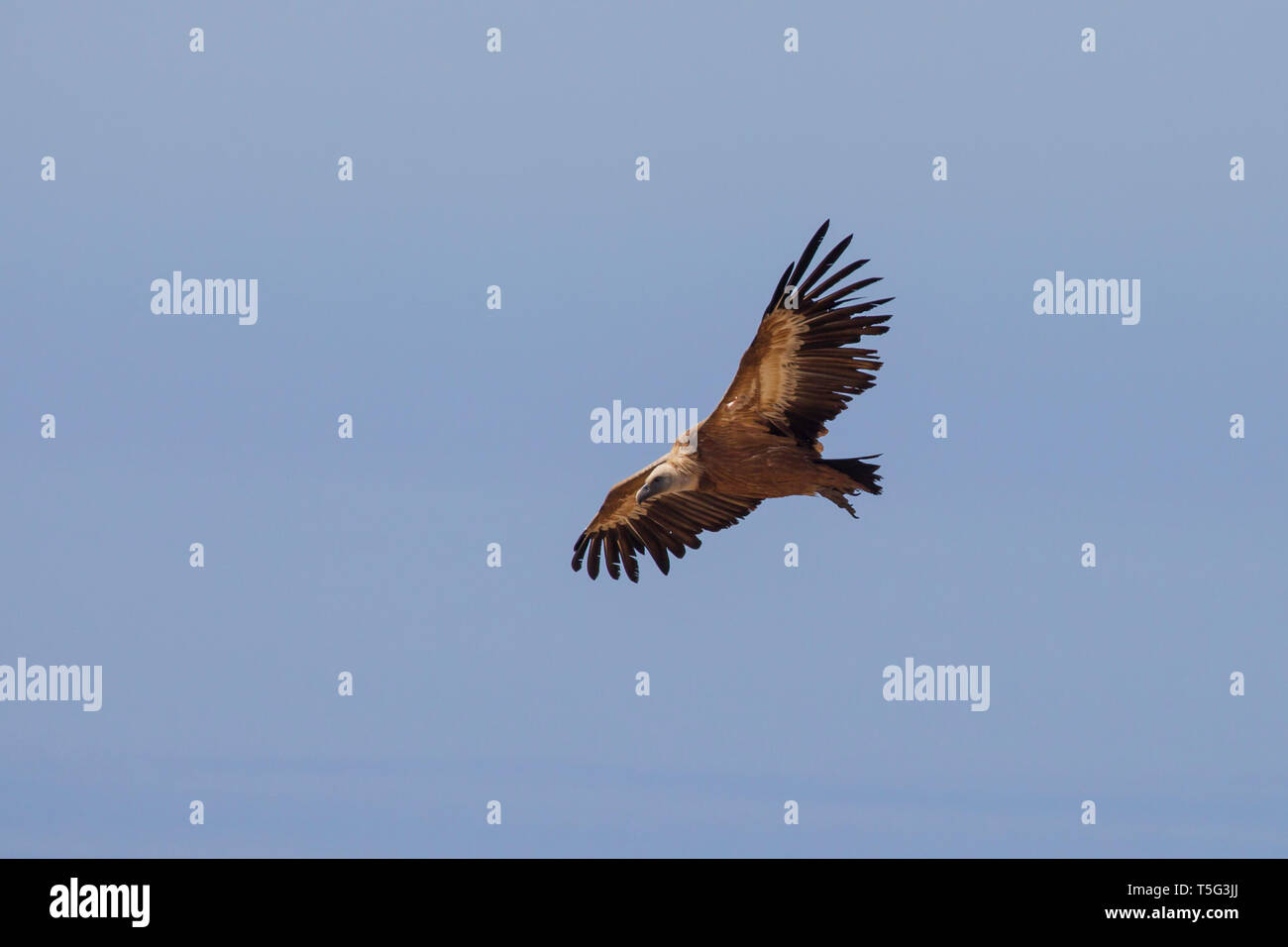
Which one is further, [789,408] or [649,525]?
[649,525]

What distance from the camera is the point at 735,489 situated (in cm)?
2700

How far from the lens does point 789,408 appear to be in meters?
25.8

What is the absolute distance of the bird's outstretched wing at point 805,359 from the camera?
25.0 m

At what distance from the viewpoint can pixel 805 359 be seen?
2547cm

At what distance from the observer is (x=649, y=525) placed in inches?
1144

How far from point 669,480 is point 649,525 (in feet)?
7.71

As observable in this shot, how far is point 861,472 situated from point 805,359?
1547mm

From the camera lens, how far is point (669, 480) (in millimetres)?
26812

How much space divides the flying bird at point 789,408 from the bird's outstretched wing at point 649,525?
756 millimetres

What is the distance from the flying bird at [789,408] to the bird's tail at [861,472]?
0.01 m

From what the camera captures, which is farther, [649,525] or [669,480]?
[649,525]

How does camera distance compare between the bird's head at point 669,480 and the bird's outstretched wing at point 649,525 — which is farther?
the bird's outstretched wing at point 649,525

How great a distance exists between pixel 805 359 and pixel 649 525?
459 cm
